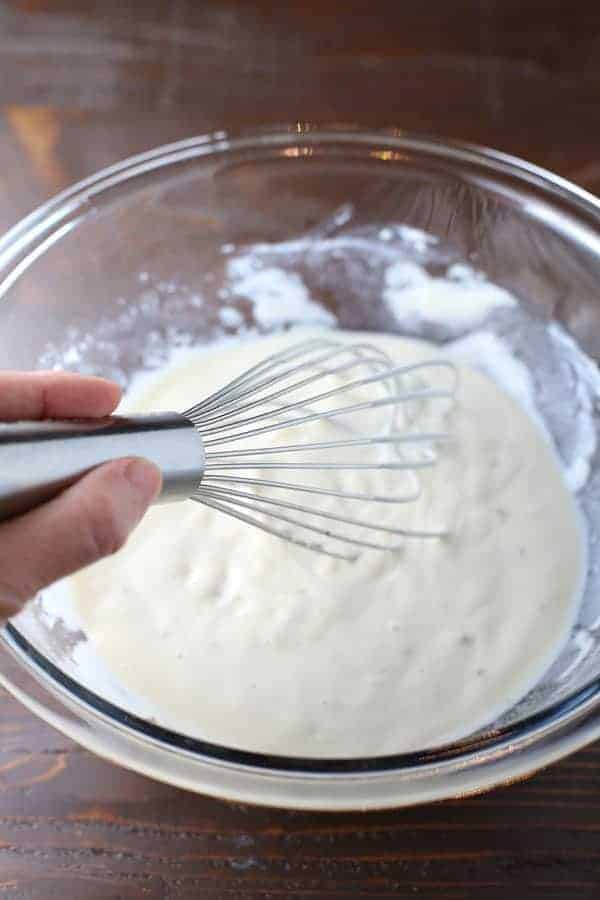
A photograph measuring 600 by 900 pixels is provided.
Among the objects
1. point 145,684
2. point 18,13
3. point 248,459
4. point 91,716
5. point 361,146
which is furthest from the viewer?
point 18,13

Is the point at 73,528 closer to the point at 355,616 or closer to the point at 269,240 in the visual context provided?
the point at 355,616

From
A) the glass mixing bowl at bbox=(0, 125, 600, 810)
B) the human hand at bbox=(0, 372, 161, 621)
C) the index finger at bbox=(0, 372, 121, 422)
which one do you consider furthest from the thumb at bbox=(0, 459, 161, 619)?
the glass mixing bowl at bbox=(0, 125, 600, 810)

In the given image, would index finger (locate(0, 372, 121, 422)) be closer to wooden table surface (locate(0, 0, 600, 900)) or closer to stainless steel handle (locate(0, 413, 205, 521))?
stainless steel handle (locate(0, 413, 205, 521))

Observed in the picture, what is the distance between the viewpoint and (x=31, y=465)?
611 millimetres

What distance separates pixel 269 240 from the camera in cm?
124

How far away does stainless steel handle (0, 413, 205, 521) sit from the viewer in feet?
1.99

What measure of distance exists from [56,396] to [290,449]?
229 mm

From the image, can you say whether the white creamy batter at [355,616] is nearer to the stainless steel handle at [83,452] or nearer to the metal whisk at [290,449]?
the metal whisk at [290,449]

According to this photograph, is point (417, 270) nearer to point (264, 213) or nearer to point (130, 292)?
point (264, 213)

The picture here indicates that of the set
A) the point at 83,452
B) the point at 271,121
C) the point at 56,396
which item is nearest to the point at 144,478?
the point at 83,452

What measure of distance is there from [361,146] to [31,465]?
Answer: 2.48 feet

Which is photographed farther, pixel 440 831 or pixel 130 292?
pixel 130 292

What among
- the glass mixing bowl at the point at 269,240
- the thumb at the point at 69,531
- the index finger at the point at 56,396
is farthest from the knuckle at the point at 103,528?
the glass mixing bowl at the point at 269,240

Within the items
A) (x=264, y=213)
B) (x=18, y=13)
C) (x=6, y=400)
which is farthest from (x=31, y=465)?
(x=18, y=13)
